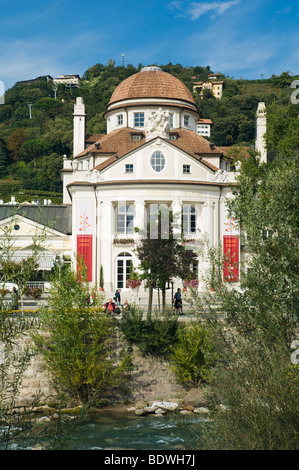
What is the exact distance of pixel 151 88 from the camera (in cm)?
5425

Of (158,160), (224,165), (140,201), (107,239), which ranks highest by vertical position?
(224,165)

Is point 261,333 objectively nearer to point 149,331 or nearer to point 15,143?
point 149,331

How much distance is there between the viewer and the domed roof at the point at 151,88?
53.8 m

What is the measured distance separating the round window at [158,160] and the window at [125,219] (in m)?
3.32

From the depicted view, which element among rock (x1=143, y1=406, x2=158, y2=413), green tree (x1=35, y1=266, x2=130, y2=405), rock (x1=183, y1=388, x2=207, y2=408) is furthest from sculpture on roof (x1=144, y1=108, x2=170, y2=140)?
rock (x1=143, y1=406, x2=158, y2=413)

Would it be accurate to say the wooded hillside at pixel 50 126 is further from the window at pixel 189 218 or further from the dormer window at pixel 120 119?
the window at pixel 189 218

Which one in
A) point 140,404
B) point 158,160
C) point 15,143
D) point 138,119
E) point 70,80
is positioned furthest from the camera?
point 70,80

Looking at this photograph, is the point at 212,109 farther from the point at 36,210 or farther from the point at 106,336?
the point at 106,336

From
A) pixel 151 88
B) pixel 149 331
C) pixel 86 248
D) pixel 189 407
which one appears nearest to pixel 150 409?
pixel 189 407

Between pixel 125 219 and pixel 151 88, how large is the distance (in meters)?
14.5

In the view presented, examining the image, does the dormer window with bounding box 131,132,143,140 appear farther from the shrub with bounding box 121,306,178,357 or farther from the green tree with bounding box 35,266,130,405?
the shrub with bounding box 121,306,178,357

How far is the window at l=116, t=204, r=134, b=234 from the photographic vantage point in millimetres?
45594

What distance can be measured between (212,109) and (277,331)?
121921mm

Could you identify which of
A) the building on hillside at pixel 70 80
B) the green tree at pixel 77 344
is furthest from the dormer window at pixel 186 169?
the building on hillside at pixel 70 80
